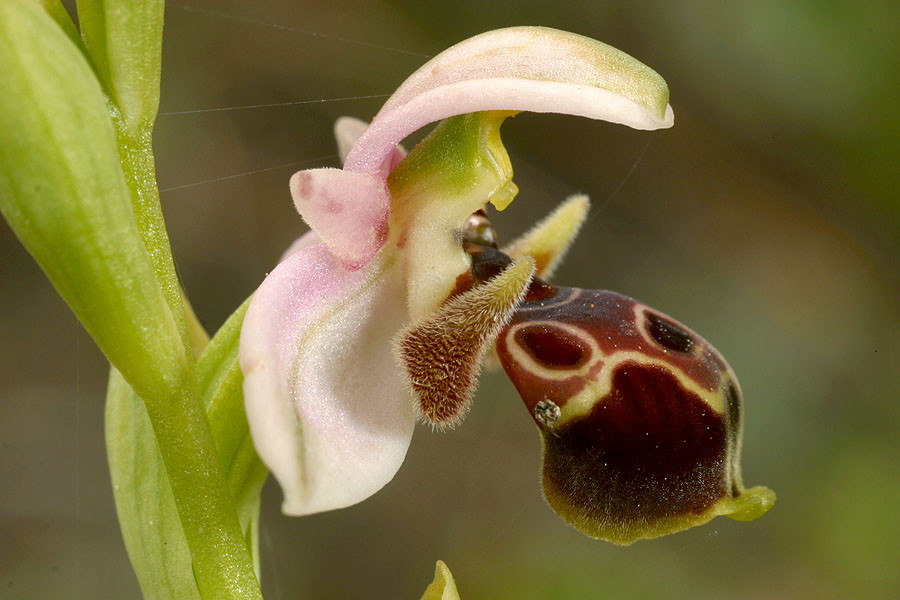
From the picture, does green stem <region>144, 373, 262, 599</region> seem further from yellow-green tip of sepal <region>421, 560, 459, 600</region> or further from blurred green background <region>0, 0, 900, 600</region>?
blurred green background <region>0, 0, 900, 600</region>

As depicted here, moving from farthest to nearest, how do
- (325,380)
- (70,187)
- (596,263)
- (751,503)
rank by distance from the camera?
(596,263), (751,503), (325,380), (70,187)

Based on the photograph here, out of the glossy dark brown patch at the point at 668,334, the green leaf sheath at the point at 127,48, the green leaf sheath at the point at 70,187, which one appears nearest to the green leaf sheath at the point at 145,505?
the green leaf sheath at the point at 70,187

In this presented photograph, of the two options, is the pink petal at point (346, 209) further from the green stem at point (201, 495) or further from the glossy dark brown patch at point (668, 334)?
the glossy dark brown patch at point (668, 334)

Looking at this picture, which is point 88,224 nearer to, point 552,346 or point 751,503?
point 552,346

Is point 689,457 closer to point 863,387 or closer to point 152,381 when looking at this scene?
point 152,381

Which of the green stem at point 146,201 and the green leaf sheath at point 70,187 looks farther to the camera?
the green stem at point 146,201

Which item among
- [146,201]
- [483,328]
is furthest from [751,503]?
[146,201]
